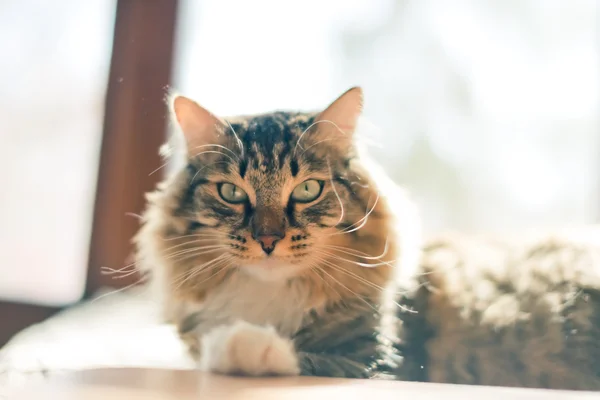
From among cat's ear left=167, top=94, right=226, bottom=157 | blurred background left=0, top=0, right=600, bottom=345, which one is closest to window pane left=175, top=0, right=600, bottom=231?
blurred background left=0, top=0, right=600, bottom=345

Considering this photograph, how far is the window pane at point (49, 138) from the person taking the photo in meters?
1.50

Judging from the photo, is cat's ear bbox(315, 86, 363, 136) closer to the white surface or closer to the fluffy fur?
the fluffy fur

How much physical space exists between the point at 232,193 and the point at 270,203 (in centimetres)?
10

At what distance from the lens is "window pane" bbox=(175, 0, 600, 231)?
1.46 m

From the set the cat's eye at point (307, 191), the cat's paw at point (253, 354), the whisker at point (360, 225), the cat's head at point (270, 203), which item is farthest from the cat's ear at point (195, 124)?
the cat's paw at point (253, 354)

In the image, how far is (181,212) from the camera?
1162mm

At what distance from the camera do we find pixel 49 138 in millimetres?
1543

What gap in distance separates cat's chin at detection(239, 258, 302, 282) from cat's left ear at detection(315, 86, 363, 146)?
0.30 meters

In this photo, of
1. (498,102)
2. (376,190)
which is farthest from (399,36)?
(376,190)

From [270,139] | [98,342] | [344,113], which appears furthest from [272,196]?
[98,342]

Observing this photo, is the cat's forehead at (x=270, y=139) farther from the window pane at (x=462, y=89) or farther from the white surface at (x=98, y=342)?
the white surface at (x=98, y=342)

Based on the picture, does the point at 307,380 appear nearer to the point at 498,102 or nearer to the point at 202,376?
the point at 202,376

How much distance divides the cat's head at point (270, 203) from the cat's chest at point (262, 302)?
1.1 inches

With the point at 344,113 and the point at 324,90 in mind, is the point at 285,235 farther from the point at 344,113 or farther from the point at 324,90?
the point at 324,90
